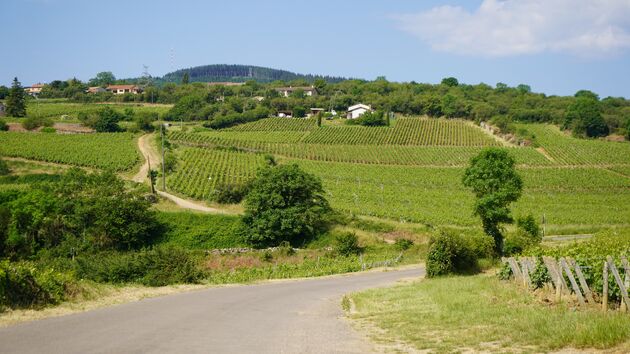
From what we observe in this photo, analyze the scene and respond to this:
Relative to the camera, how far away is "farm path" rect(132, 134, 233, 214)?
5855cm

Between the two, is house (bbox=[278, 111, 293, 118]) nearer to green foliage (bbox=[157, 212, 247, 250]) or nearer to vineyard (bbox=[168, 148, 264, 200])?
vineyard (bbox=[168, 148, 264, 200])

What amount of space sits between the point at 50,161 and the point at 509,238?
54.6 meters

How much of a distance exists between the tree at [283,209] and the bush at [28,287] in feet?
113

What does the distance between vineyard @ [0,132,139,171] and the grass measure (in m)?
58.2

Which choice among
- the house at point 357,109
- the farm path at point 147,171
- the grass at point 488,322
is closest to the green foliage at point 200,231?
the farm path at point 147,171

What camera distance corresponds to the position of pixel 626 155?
97.1 m

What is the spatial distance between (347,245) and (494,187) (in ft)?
39.6

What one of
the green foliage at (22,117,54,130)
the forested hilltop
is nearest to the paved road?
the green foliage at (22,117,54,130)

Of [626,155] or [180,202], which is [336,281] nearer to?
[180,202]

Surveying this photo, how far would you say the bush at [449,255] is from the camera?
98.7 feet

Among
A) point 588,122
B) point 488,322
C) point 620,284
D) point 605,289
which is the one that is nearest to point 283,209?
point 488,322

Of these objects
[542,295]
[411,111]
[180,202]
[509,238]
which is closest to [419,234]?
[509,238]

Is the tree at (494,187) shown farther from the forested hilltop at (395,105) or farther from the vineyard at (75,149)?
the forested hilltop at (395,105)

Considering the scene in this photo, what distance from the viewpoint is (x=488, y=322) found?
14.3 meters
